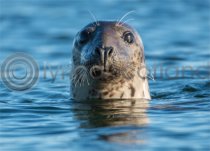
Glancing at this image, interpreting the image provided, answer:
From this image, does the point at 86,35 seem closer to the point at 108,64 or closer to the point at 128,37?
the point at 128,37

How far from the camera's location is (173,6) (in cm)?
1869

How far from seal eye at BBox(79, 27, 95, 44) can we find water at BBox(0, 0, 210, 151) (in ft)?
2.45

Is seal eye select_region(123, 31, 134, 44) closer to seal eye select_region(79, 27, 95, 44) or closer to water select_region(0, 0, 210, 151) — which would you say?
seal eye select_region(79, 27, 95, 44)

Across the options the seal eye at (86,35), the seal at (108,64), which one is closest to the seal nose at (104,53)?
the seal at (108,64)

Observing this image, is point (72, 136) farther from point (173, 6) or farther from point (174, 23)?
point (173, 6)

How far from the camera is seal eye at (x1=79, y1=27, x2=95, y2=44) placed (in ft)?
27.8

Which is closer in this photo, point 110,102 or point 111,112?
point 111,112

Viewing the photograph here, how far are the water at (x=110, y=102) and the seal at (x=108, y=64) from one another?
153 millimetres

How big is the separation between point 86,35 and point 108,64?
0.72 meters

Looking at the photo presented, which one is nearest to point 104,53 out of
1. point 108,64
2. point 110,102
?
point 108,64

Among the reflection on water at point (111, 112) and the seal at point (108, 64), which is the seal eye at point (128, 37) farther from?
the reflection on water at point (111, 112)

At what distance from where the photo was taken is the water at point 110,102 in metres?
7.00

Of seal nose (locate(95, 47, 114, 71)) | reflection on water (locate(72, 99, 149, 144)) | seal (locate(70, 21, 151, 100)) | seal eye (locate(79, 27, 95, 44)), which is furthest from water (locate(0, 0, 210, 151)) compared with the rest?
seal eye (locate(79, 27, 95, 44))

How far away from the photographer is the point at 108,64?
795cm
